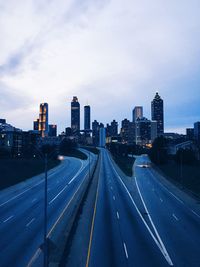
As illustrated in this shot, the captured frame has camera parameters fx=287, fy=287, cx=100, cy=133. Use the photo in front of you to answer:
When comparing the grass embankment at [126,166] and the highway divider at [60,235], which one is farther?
the grass embankment at [126,166]

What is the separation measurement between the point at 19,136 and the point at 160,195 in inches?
4105

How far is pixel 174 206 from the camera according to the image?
144ft

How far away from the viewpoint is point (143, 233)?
29938mm

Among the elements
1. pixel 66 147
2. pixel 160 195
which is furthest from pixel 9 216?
pixel 66 147

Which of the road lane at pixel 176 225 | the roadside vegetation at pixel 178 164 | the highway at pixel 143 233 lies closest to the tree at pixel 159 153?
the roadside vegetation at pixel 178 164

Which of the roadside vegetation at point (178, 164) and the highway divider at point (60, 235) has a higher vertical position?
the roadside vegetation at point (178, 164)

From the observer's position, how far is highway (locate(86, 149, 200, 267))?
23016mm

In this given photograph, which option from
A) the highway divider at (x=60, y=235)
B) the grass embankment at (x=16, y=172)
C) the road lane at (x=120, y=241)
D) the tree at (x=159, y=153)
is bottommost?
the road lane at (x=120, y=241)

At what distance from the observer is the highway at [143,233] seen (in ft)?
75.5

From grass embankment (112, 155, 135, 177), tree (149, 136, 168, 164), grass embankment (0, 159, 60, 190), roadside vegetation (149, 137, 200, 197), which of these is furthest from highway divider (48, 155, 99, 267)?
tree (149, 136, 168, 164)

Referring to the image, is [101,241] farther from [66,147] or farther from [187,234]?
[66,147]

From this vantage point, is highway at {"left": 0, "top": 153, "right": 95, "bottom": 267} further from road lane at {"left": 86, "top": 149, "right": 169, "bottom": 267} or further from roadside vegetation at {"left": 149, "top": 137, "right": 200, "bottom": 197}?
roadside vegetation at {"left": 149, "top": 137, "right": 200, "bottom": 197}

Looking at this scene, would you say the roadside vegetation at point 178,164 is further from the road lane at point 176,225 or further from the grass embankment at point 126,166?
the road lane at point 176,225

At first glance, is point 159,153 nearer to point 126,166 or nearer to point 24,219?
point 126,166
